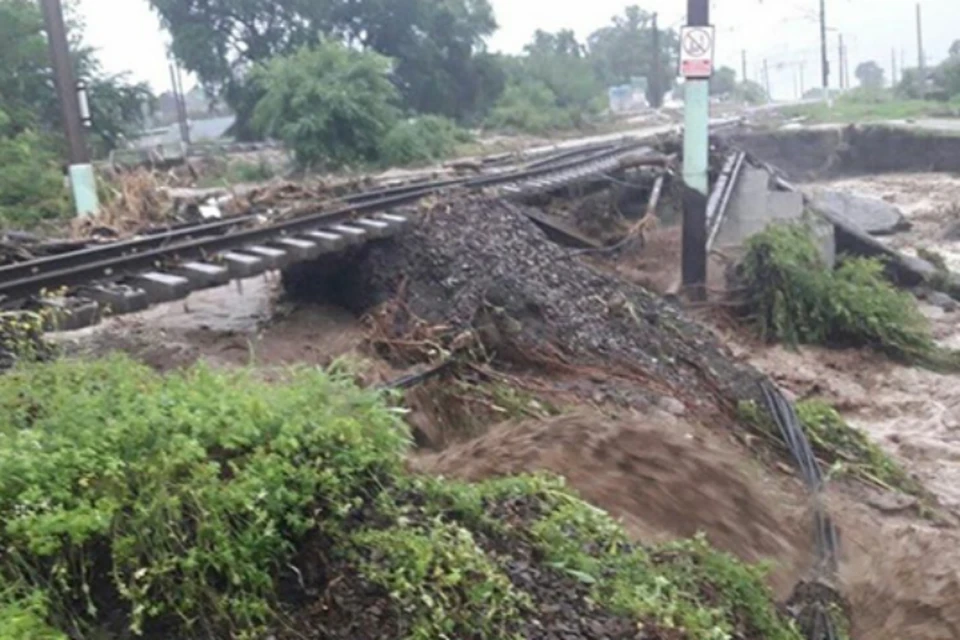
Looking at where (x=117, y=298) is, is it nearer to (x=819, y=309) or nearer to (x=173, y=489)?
(x=173, y=489)

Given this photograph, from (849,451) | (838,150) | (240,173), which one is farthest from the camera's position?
(838,150)

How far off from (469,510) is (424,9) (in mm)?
47872

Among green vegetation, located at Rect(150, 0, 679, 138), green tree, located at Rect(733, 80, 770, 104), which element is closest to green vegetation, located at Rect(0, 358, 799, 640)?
green vegetation, located at Rect(150, 0, 679, 138)

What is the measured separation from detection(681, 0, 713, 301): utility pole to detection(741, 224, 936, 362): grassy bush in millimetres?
667

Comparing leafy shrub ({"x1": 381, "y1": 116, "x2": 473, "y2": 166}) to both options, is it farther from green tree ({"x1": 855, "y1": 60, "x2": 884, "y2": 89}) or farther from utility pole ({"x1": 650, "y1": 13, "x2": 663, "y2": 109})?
green tree ({"x1": 855, "y1": 60, "x2": 884, "y2": 89})

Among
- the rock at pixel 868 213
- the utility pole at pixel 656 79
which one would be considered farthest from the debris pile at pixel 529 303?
the utility pole at pixel 656 79

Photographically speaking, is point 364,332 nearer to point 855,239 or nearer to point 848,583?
point 848,583

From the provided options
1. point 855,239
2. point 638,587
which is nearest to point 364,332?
point 638,587

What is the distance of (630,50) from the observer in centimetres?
8969

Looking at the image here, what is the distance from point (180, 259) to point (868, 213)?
20298 millimetres

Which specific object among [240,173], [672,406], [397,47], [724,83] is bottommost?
[672,406]

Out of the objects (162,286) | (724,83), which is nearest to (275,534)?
(162,286)

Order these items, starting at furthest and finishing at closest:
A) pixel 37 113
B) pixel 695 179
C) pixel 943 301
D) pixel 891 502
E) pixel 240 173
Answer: pixel 240 173, pixel 37 113, pixel 943 301, pixel 695 179, pixel 891 502

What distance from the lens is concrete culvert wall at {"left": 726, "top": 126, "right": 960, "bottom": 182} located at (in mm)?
39812
